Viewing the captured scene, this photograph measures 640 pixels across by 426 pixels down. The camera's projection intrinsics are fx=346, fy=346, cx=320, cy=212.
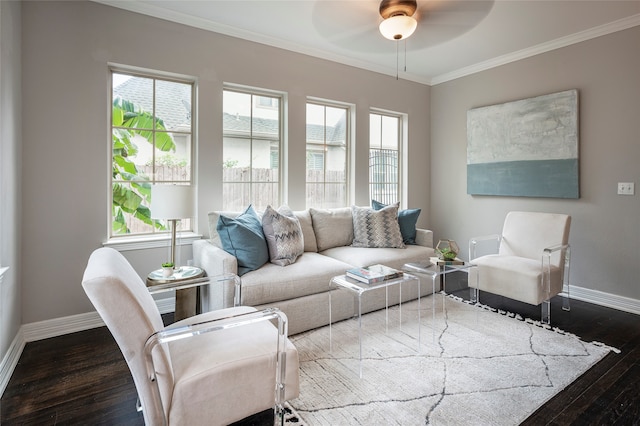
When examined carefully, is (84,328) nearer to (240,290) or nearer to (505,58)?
(240,290)

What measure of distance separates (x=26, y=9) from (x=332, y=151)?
2.97 meters

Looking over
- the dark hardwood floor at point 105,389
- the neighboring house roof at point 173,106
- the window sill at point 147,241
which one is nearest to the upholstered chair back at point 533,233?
the dark hardwood floor at point 105,389

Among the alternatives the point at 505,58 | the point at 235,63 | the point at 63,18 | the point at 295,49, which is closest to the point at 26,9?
the point at 63,18

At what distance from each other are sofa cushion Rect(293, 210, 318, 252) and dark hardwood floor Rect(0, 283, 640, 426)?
1.79 metres

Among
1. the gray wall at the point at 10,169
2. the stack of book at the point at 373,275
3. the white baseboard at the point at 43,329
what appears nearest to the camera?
the gray wall at the point at 10,169

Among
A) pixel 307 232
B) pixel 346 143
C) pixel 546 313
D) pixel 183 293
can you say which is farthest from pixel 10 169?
pixel 546 313

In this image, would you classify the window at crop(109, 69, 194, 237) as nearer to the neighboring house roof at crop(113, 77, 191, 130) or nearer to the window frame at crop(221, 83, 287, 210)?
the neighboring house roof at crop(113, 77, 191, 130)

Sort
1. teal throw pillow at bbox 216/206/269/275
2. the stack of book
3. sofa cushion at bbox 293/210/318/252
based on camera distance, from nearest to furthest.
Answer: the stack of book → teal throw pillow at bbox 216/206/269/275 → sofa cushion at bbox 293/210/318/252

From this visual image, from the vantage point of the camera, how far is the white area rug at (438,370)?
1.77 m

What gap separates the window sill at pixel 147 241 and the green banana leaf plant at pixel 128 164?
0.47 ft

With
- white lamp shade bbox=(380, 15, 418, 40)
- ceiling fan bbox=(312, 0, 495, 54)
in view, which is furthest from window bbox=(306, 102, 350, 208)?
white lamp shade bbox=(380, 15, 418, 40)

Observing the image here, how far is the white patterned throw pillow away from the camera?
3.61 m

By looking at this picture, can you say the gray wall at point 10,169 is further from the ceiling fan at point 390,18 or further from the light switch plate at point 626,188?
the light switch plate at point 626,188

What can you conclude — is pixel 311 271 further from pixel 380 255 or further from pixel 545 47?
pixel 545 47
